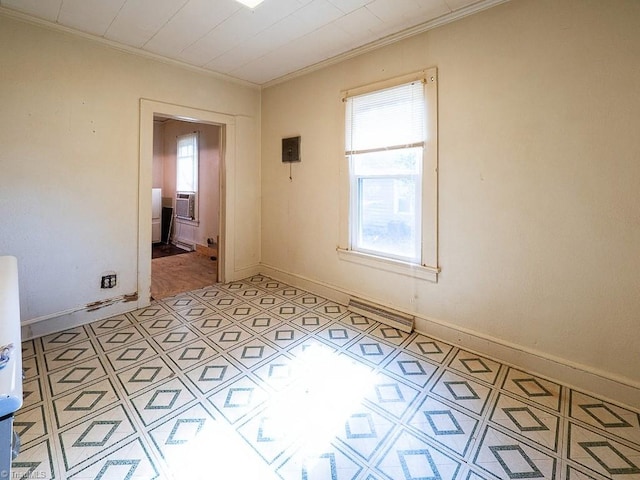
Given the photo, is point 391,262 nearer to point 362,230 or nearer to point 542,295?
point 362,230

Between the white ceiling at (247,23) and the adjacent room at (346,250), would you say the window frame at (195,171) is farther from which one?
the white ceiling at (247,23)

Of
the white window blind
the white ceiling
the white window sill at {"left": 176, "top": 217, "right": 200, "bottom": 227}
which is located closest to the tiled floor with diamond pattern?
the white window blind

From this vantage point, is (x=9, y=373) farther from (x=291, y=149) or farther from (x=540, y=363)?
(x=291, y=149)

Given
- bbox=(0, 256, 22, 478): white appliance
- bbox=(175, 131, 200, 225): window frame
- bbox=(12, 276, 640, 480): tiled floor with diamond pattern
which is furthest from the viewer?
bbox=(175, 131, 200, 225): window frame

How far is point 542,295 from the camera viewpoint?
85.6 inches

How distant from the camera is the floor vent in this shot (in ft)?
9.43

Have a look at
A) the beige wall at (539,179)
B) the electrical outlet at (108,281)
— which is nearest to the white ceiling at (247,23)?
the beige wall at (539,179)

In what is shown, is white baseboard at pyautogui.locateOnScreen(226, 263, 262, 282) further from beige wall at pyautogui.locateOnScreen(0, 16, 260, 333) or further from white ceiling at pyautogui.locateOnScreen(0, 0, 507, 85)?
white ceiling at pyautogui.locateOnScreen(0, 0, 507, 85)

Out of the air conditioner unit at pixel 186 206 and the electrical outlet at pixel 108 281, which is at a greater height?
the air conditioner unit at pixel 186 206

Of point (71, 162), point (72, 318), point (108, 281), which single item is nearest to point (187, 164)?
point (71, 162)

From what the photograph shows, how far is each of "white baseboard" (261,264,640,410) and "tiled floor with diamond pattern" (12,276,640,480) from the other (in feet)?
0.24

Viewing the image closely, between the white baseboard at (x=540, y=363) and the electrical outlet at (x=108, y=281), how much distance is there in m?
2.64

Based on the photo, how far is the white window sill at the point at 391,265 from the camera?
273cm

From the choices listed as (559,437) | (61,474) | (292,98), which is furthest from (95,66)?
(559,437)
